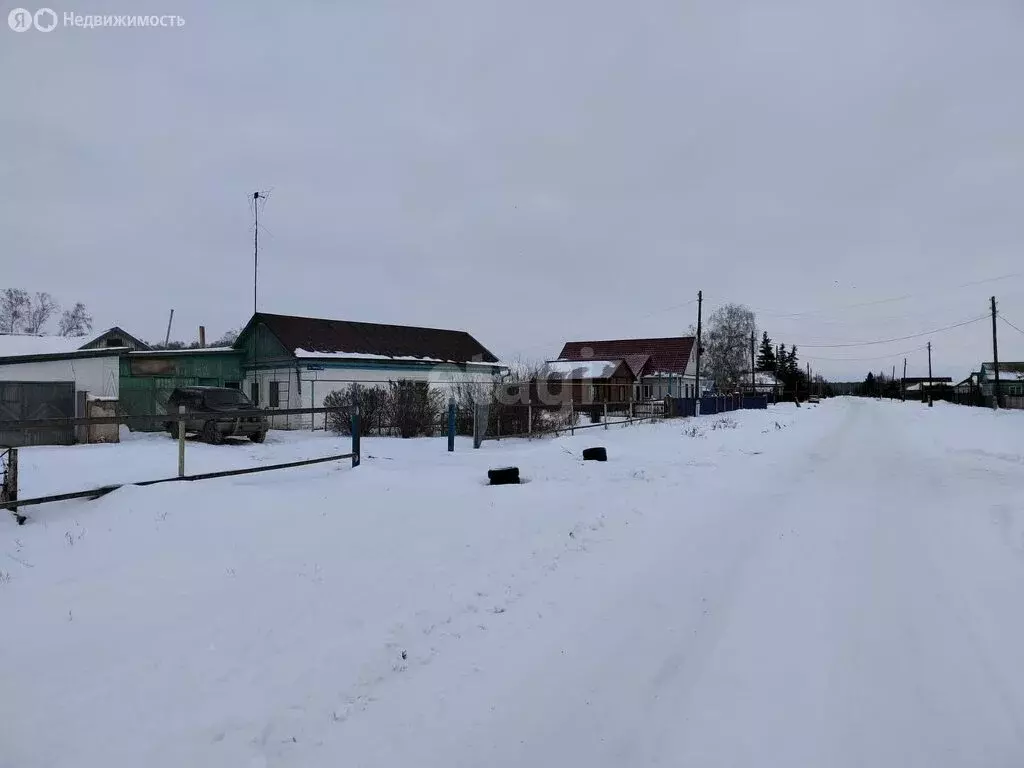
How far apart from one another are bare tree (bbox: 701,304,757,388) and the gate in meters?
68.9

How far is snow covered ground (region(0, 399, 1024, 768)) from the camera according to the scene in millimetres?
3227

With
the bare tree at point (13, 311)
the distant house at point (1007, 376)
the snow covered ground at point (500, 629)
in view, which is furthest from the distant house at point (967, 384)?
the bare tree at point (13, 311)

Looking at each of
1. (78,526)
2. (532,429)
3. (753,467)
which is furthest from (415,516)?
(532,429)

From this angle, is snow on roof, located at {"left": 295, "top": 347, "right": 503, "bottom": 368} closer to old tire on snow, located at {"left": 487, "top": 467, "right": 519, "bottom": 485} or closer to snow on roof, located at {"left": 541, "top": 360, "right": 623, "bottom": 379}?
snow on roof, located at {"left": 541, "top": 360, "right": 623, "bottom": 379}

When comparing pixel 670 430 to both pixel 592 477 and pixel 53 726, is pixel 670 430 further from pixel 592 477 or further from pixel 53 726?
pixel 53 726

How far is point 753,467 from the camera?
42.6 ft

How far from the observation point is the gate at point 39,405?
52.7ft

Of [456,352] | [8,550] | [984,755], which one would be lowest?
[984,755]

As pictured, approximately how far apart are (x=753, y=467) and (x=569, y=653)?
9994mm

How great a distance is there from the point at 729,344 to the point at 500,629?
79882mm

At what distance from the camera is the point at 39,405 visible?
17.3 meters

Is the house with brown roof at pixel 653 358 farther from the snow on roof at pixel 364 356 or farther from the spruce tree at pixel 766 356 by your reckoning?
the spruce tree at pixel 766 356

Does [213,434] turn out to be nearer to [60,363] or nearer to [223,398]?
[223,398]

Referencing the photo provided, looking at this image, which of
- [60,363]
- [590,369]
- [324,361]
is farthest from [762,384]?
[60,363]
